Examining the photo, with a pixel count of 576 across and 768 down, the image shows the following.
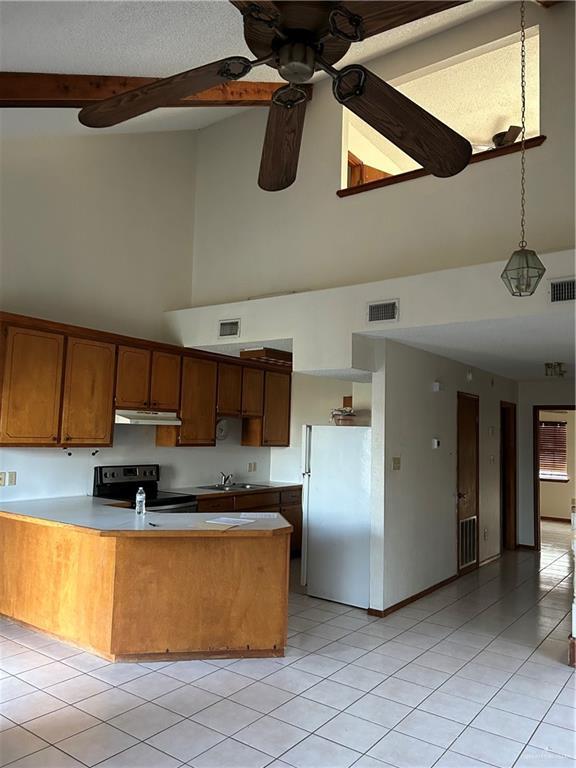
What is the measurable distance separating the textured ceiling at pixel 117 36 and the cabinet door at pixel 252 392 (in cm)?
313

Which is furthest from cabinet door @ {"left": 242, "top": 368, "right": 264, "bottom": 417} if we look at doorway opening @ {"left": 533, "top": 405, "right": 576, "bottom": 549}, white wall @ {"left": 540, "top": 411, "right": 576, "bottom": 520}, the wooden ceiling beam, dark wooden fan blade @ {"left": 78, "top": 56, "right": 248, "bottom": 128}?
white wall @ {"left": 540, "top": 411, "right": 576, "bottom": 520}

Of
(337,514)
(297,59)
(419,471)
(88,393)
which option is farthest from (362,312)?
(297,59)

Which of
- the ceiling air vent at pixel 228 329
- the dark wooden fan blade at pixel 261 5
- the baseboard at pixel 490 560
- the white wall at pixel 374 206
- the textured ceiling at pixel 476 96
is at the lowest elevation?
the baseboard at pixel 490 560

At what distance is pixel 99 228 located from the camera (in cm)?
538

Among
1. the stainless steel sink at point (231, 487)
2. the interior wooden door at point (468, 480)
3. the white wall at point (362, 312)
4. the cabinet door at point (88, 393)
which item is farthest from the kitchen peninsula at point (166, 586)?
the interior wooden door at point (468, 480)

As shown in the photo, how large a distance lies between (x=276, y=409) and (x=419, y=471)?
234cm

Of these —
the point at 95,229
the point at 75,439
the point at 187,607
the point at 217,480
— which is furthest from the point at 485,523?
the point at 95,229

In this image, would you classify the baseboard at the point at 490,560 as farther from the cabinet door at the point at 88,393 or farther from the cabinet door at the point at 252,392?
the cabinet door at the point at 88,393

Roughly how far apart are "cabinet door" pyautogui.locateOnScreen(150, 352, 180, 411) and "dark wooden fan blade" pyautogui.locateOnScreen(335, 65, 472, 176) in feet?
12.0

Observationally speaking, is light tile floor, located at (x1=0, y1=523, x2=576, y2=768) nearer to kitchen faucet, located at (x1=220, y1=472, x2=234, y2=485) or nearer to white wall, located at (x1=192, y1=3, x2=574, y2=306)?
kitchen faucet, located at (x1=220, y1=472, x2=234, y2=485)

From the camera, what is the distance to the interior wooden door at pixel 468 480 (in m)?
6.15

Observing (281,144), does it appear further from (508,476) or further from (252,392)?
(508,476)

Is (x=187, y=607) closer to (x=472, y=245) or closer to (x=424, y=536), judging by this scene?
(x=424, y=536)

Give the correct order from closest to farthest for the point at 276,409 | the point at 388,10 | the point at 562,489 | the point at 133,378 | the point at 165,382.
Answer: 1. the point at 388,10
2. the point at 133,378
3. the point at 165,382
4. the point at 276,409
5. the point at 562,489
